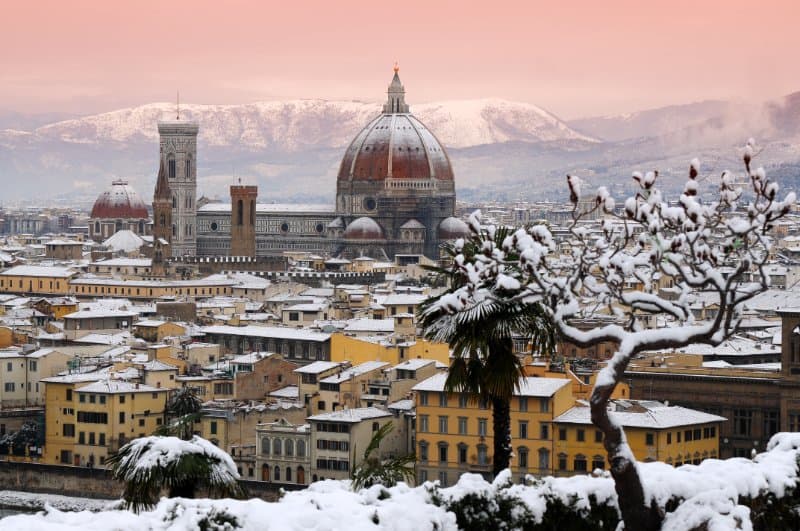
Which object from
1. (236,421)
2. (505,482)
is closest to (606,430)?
(505,482)

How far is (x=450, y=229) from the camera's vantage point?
12519 cm

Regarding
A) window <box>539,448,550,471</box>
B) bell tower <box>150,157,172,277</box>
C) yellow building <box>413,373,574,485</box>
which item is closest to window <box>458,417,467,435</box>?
yellow building <box>413,373,574,485</box>

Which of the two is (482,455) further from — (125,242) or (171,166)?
(171,166)

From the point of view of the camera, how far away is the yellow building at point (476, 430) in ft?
142

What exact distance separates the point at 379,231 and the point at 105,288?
1262 inches

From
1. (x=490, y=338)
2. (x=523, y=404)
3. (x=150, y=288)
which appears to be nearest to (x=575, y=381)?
(x=523, y=404)

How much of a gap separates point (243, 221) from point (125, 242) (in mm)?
7798

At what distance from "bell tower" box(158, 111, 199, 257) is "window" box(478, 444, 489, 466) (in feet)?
303

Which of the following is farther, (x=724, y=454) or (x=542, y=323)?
(x=724, y=454)

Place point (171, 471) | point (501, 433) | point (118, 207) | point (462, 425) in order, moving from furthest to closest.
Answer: point (118, 207), point (462, 425), point (501, 433), point (171, 471)

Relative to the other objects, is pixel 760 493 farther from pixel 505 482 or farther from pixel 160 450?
pixel 160 450

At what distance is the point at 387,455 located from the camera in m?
46.7

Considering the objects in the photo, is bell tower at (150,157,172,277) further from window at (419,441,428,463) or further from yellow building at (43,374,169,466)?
window at (419,441,428,463)

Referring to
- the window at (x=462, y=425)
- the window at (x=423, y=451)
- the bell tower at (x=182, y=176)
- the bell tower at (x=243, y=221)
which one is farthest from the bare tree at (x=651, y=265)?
the bell tower at (x=182, y=176)
